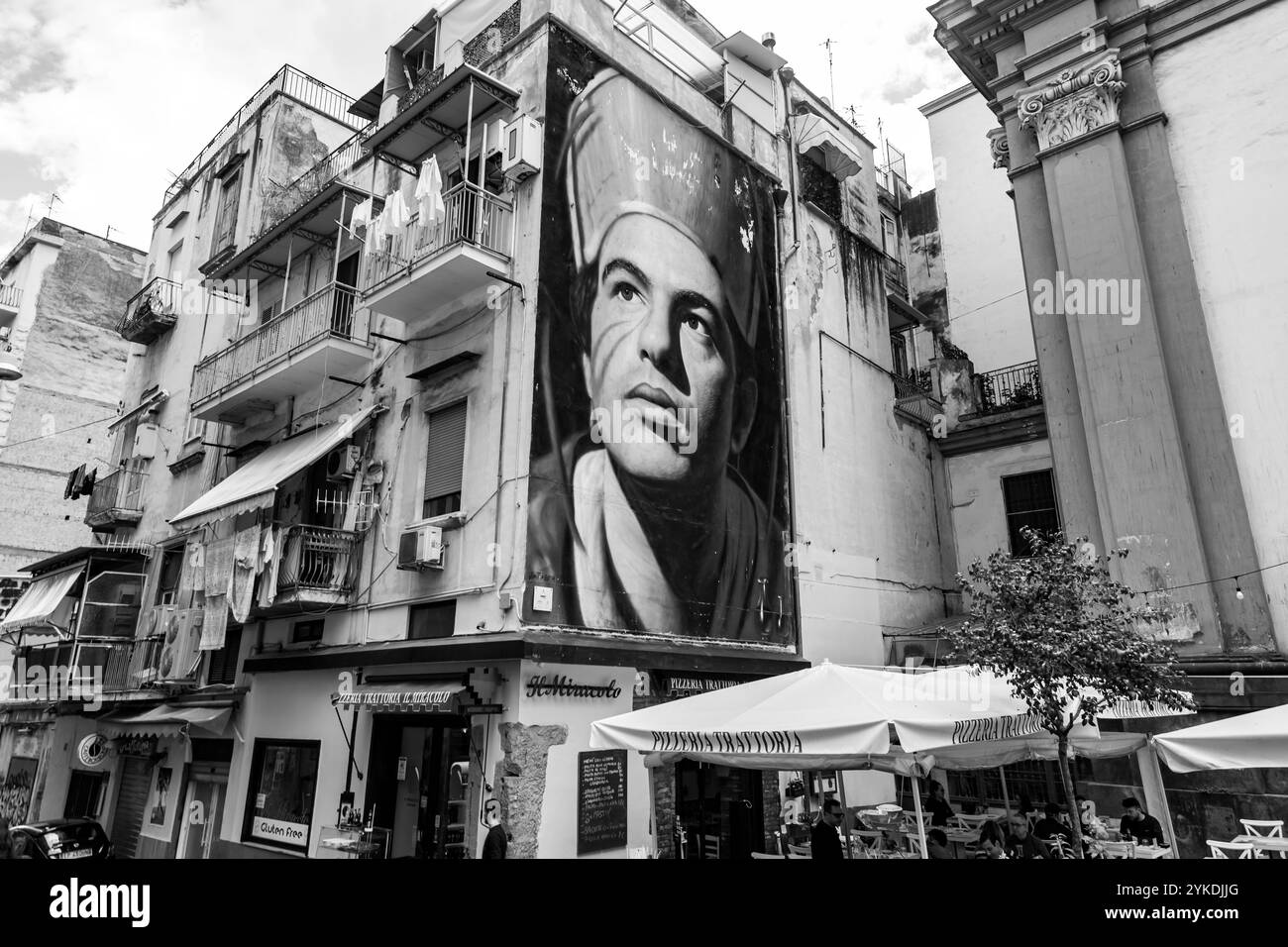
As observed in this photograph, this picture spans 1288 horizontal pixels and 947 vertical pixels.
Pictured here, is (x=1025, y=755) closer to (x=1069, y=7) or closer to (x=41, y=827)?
(x=1069, y=7)

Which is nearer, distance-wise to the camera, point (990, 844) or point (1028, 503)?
point (990, 844)

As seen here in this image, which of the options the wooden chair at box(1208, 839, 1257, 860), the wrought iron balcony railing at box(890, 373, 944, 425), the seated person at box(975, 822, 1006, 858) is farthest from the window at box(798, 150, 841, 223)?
the wooden chair at box(1208, 839, 1257, 860)

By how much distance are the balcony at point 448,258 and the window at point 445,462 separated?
182cm

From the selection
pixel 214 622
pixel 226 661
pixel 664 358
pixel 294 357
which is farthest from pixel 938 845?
pixel 226 661

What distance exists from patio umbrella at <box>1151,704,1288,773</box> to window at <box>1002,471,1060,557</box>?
1068cm

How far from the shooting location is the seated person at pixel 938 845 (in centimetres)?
886

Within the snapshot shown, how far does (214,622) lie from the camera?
45.1ft

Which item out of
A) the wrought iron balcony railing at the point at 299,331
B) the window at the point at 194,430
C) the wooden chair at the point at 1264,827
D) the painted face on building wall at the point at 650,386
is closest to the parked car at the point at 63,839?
the wrought iron balcony railing at the point at 299,331

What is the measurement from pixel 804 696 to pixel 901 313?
15.2m

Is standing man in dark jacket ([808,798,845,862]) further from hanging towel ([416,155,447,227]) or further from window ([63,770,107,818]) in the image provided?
window ([63,770,107,818])

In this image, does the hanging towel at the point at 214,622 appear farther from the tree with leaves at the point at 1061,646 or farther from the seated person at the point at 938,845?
the tree with leaves at the point at 1061,646

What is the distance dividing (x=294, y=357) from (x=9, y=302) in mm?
17722

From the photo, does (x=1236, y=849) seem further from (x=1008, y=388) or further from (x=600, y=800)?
(x=1008, y=388)
